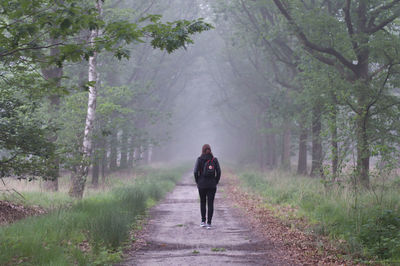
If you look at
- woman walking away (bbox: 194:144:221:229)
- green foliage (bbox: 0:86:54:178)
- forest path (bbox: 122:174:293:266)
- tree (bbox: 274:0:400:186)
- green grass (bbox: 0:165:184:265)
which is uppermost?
tree (bbox: 274:0:400:186)

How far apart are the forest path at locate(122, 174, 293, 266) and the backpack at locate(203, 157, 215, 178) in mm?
1328

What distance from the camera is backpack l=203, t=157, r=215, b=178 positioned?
9619mm

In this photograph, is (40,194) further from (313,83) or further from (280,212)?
(313,83)

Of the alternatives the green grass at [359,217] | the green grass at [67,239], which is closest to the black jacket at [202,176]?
the green grass at [67,239]

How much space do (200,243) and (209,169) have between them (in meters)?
2.33

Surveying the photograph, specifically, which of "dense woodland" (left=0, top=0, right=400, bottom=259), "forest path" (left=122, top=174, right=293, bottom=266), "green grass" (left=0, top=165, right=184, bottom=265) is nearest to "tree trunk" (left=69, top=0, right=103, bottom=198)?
"dense woodland" (left=0, top=0, right=400, bottom=259)

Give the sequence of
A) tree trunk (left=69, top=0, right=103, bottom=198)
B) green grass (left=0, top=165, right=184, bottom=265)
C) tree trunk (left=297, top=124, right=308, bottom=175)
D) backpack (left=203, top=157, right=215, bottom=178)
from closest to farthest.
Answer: green grass (left=0, top=165, right=184, bottom=265) → backpack (left=203, top=157, right=215, bottom=178) → tree trunk (left=69, top=0, right=103, bottom=198) → tree trunk (left=297, top=124, right=308, bottom=175)

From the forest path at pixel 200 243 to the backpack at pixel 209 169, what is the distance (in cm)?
133

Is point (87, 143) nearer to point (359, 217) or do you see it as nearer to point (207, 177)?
point (207, 177)

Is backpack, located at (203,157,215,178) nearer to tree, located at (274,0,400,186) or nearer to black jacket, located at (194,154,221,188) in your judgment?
black jacket, located at (194,154,221,188)

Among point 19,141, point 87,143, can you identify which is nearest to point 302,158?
point 87,143

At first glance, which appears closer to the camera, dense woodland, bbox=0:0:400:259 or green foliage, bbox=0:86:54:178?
dense woodland, bbox=0:0:400:259

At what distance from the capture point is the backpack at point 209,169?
9619 millimetres

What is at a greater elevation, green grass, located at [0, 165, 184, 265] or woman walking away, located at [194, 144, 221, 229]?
woman walking away, located at [194, 144, 221, 229]
